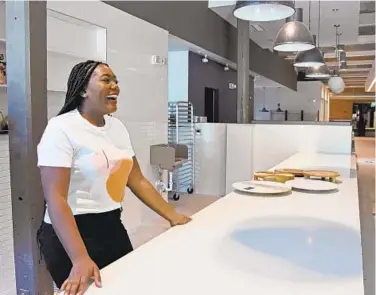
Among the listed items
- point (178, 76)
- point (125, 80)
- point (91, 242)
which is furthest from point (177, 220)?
point (178, 76)

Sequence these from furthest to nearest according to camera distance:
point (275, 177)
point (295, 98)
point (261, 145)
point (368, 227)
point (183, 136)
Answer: point (295, 98) → point (183, 136) → point (261, 145) → point (368, 227) → point (275, 177)

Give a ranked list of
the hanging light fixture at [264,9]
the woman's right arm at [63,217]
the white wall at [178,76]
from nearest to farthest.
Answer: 1. the woman's right arm at [63,217]
2. the hanging light fixture at [264,9]
3. the white wall at [178,76]

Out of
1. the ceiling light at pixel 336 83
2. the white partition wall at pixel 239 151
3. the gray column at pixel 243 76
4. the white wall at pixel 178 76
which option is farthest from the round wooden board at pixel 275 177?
the ceiling light at pixel 336 83

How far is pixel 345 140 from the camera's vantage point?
209 inches

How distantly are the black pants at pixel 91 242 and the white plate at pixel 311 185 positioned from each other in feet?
3.73

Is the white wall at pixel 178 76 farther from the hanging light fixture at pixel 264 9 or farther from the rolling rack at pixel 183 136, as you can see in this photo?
Result: the hanging light fixture at pixel 264 9

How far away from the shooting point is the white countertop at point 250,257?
1008 mm

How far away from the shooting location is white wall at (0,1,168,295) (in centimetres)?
300

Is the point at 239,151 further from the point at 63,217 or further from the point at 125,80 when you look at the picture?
the point at 63,217

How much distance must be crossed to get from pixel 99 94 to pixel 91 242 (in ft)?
1.74

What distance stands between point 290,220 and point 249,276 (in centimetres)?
61

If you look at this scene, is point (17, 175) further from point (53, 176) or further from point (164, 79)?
point (164, 79)

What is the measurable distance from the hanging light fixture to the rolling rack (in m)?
3.28

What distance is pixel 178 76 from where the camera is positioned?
7.25 meters
